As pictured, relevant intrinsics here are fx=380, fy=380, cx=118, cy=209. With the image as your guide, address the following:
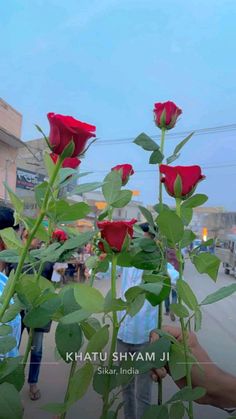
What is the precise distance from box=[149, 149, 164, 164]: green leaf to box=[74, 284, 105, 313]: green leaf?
0.91ft

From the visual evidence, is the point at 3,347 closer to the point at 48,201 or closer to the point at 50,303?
the point at 50,303

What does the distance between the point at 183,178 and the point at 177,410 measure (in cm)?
35

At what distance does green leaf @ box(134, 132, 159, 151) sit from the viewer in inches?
26.1

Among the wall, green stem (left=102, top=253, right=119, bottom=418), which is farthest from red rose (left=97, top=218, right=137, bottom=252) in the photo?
the wall

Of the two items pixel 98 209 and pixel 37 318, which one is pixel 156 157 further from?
pixel 37 318

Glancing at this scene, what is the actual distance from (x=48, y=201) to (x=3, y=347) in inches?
8.1

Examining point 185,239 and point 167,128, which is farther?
point 167,128

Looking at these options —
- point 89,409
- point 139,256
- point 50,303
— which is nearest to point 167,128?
point 139,256

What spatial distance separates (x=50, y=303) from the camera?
0.54 m

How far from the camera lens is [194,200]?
0.60m

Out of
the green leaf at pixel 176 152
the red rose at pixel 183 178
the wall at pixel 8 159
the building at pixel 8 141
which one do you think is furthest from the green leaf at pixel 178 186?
the wall at pixel 8 159

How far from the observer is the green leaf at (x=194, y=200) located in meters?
0.59

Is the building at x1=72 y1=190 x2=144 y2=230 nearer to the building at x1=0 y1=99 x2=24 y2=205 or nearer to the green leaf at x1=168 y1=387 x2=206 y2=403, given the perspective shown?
the green leaf at x1=168 y1=387 x2=206 y2=403

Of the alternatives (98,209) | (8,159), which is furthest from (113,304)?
(8,159)
